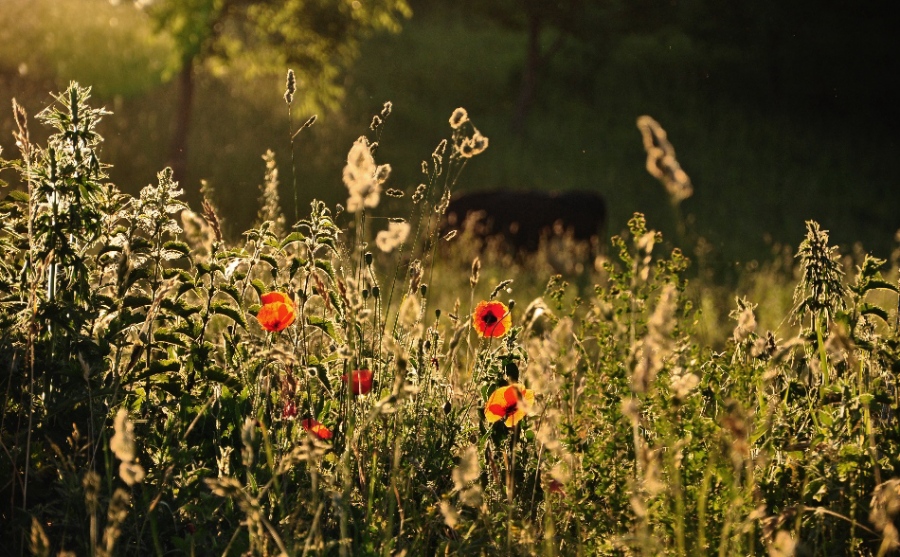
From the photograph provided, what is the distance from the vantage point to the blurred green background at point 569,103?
47.4 ft

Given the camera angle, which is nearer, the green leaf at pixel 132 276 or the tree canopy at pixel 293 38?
the green leaf at pixel 132 276

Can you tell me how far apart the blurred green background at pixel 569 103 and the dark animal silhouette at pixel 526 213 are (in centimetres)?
224

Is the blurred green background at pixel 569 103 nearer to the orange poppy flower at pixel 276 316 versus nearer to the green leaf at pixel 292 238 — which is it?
the green leaf at pixel 292 238

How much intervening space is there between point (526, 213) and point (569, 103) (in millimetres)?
12794

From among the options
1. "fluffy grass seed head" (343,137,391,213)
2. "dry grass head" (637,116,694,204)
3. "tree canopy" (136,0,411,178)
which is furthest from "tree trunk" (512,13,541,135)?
"dry grass head" (637,116,694,204)

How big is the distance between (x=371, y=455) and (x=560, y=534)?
1.61 ft

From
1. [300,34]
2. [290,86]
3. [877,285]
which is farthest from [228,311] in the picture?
[300,34]

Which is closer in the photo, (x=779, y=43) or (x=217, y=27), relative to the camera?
(x=217, y=27)

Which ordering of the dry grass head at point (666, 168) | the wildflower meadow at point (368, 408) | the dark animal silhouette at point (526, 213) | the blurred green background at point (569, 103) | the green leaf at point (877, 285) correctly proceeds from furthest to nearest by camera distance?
the blurred green background at point (569, 103), the dark animal silhouette at point (526, 213), the green leaf at point (877, 285), the wildflower meadow at point (368, 408), the dry grass head at point (666, 168)

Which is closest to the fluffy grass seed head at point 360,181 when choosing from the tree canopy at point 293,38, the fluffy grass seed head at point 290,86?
the fluffy grass seed head at point 290,86

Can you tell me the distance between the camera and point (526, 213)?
1091 centimetres

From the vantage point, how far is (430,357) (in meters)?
2.41

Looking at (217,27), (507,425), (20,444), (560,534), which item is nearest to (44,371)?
(20,444)

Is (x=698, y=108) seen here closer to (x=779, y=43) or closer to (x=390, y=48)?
(x=779, y=43)
